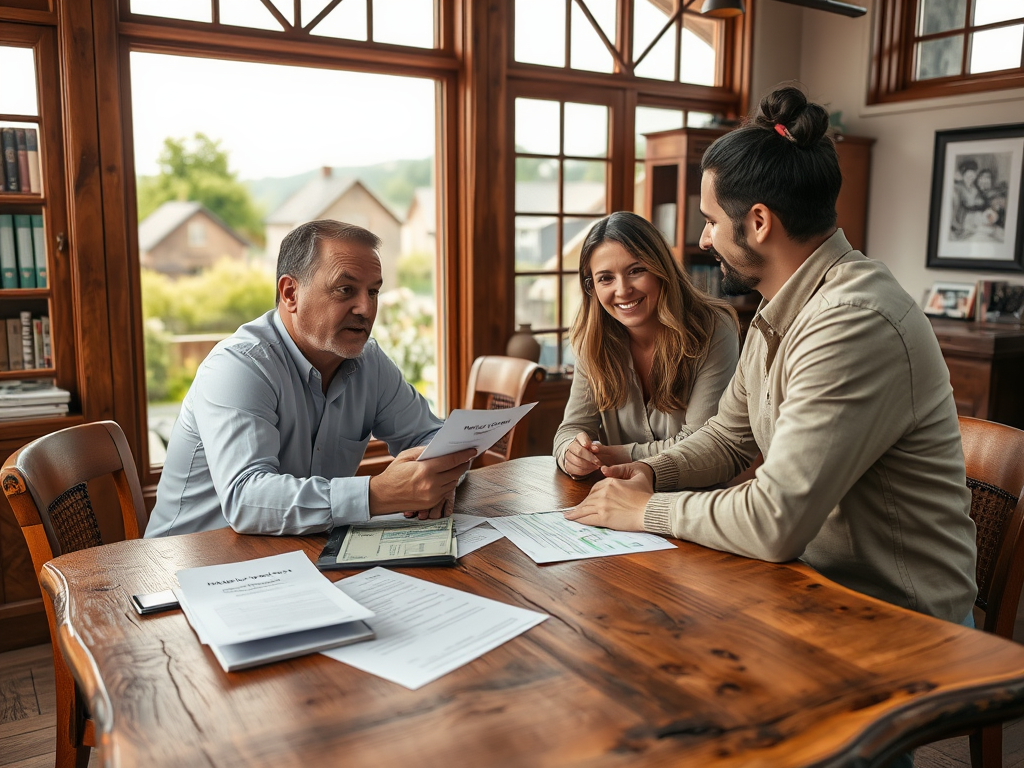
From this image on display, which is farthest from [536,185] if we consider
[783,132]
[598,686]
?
Answer: [598,686]

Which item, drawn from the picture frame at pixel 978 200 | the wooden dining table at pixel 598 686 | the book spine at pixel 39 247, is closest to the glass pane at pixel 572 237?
the picture frame at pixel 978 200

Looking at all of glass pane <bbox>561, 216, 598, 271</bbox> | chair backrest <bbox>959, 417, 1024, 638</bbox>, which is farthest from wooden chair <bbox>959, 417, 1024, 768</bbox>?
glass pane <bbox>561, 216, 598, 271</bbox>

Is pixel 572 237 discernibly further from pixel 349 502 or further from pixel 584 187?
pixel 349 502

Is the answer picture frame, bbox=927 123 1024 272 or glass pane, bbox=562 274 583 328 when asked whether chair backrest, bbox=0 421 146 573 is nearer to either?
glass pane, bbox=562 274 583 328

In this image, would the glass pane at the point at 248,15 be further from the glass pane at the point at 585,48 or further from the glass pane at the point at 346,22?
the glass pane at the point at 585,48

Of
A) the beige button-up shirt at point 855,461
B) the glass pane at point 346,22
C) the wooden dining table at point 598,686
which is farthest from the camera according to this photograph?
the glass pane at point 346,22

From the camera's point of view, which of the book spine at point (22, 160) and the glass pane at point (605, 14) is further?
the glass pane at point (605, 14)

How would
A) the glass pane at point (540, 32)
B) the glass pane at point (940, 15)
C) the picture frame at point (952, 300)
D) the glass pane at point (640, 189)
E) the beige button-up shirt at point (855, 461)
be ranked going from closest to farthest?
Answer: the beige button-up shirt at point (855, 461) → the glass pane at point (540, 32) → the picture frame at point (952, 300) → the glass pane at point (940, 15) → the glass pane at point (640, 189)

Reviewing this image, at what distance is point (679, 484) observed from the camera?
6.30ft

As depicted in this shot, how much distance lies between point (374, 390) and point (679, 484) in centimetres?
83

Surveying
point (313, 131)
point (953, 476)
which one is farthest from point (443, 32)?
point (953, 476)

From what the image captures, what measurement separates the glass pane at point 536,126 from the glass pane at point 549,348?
927 millimetres

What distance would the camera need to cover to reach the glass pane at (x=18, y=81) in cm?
293

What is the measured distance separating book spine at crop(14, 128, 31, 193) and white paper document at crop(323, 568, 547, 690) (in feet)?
7.92
